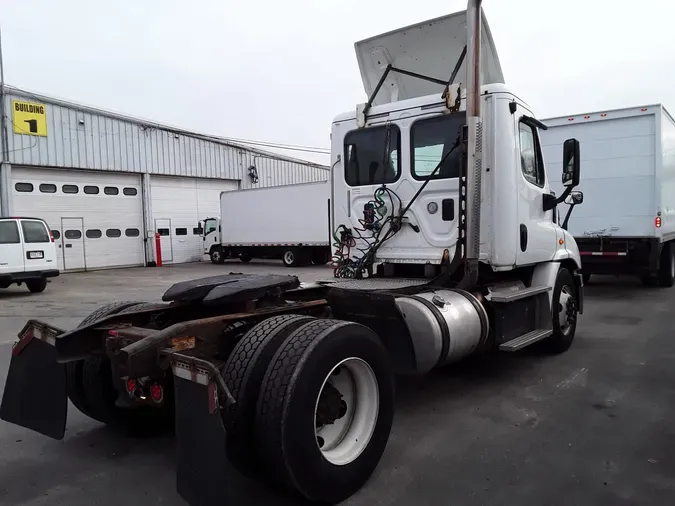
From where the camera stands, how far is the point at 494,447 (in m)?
3.92

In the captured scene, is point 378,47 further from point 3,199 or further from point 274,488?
point 3,199

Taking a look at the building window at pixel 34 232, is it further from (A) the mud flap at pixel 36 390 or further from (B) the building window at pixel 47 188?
(A) the mud flap at pixel 36 390

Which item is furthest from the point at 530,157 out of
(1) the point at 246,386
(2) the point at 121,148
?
(2) the point at 121,148

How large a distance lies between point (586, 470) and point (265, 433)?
85.0 inches

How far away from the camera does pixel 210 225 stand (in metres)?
25.1

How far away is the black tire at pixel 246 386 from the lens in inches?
115

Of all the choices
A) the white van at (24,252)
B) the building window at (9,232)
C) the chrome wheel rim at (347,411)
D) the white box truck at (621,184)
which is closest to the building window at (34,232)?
the white van at (24,252)

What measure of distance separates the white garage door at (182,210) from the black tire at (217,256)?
1.45 m

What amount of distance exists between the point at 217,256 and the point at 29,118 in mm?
9175

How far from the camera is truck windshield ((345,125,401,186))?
5.74 m

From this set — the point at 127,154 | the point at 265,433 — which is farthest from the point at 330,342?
the point at 127,154

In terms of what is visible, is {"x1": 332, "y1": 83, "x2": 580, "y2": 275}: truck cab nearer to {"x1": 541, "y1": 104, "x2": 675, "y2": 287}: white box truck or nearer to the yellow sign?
{"x1": 541, "y1": 104, "x2": 675, "y2": 287}: white box truck

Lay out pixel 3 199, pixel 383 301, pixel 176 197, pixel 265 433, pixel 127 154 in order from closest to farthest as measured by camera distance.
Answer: pixel 265 433, pixel 383 301, pixel 3 199, pixel 127 154, pixel 176 197

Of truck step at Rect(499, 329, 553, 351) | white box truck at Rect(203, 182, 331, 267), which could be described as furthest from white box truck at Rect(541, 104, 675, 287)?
white box truck at Rect(203, 182, 331, 267)
